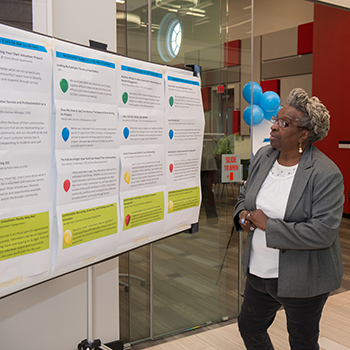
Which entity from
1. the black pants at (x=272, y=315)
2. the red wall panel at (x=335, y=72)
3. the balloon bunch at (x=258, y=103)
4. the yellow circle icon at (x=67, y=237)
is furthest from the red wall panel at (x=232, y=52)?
the red wall panel at (x=335, y=72)

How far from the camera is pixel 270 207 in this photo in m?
1.86

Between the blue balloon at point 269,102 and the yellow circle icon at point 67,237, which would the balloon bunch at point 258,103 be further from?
the yellow circle icon at point 67,237

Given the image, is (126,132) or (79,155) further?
(126,132)

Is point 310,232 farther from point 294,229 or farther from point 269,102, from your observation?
point 269,102

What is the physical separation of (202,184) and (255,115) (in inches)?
31.1

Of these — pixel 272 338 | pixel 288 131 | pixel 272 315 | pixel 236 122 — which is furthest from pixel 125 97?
pixel 272 338

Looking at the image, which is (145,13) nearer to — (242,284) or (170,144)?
(170,144)

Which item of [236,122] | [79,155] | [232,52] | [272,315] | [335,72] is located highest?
[335,72]

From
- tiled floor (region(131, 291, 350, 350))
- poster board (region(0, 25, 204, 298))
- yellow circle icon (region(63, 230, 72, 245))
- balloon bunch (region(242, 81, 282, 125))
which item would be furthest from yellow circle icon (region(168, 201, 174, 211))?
balloon bunch (region(242, 81, 282, 125))

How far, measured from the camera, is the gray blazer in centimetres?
169

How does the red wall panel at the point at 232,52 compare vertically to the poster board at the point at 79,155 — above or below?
above

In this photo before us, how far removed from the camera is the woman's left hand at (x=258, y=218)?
→ 1.78m

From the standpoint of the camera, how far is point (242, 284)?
331cm

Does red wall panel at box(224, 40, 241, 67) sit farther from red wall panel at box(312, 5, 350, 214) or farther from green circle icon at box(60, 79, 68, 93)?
red wall panel at box(312, 5, 350, 214)
